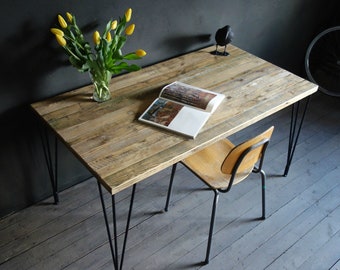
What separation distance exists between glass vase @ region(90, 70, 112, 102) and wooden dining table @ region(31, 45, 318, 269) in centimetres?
4

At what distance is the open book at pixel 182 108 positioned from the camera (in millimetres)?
1582

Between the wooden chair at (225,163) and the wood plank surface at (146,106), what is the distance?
0.42 feet

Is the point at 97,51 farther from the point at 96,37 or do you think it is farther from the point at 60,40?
the point at 60,40

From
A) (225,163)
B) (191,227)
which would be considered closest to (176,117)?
(225,163)

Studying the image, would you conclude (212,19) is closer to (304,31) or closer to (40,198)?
(304,31)

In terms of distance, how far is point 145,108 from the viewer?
1710 millimetres

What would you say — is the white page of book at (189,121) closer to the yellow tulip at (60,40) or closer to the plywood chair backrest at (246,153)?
the plywood chair backrest at (246,153)

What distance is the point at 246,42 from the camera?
8.51 ft

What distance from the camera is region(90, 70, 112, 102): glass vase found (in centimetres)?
168

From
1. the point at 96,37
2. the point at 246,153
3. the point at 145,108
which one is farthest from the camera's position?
the point at 145,108

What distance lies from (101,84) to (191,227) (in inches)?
36.5

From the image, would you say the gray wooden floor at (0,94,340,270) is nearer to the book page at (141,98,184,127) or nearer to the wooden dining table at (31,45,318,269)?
the wooden dining table at (31,45,318,269)

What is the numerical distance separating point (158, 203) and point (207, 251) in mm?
449

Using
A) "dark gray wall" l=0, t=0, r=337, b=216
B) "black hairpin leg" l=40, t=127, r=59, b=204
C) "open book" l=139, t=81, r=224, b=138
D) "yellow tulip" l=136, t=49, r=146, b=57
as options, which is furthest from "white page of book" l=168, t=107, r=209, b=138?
"black hairpin leg" l=40, t=127, r=59, b=204
